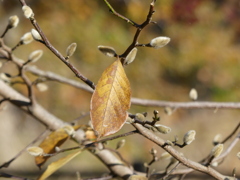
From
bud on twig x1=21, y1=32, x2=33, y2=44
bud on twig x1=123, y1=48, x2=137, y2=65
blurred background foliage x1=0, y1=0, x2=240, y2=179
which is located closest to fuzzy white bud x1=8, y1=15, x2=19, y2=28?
bud on twig x1=21, y1=32, x2=33, y2=44

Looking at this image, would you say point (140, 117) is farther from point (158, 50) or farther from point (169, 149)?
point (158, 50)

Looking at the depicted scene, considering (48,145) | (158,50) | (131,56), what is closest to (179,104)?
(48,145)

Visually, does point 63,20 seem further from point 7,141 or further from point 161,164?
point 161,164

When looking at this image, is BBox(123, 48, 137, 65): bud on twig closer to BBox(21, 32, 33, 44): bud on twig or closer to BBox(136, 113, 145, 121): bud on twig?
BBox(136, 113, 145, 121): bud on twig

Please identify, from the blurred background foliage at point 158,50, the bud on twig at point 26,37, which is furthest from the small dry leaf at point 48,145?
the blurred background foliage at point 158,50

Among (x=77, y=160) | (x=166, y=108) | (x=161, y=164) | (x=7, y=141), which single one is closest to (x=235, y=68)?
(x=161, y=164)
